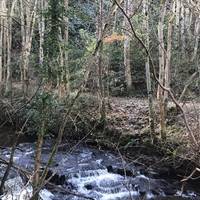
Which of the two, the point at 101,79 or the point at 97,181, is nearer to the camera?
the point at 97,181

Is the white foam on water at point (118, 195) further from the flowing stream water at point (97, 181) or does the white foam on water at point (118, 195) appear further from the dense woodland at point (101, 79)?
the dense woodland at point (101, 79)

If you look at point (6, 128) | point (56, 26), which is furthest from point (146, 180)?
point (6, 128)

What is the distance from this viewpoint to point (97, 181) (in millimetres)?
11414

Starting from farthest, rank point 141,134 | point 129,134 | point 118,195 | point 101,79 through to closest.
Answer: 1. point 101,79
2. point 129,134
3. point 141,134
4. point 118,195

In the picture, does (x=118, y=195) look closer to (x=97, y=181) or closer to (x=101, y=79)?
(x=97, y=181)

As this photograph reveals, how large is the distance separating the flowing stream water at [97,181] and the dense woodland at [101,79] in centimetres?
94

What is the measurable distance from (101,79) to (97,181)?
487 centimetres

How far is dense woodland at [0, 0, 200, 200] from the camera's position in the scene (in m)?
7.57

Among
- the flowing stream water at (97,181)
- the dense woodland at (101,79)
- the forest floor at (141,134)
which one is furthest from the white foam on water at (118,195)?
the dense woodland at (101,79)

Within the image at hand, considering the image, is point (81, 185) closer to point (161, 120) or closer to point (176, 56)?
point (161, 120)

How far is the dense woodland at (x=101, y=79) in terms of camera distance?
757cm

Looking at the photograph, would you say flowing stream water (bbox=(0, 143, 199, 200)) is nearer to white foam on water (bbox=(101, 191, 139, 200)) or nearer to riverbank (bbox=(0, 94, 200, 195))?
white foam on water (bbox=(101, 191, 139, 200))

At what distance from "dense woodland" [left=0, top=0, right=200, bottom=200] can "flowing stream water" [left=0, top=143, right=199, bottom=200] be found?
94 centimetres

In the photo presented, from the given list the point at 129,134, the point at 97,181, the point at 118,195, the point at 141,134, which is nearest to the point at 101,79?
the point at 129,134
